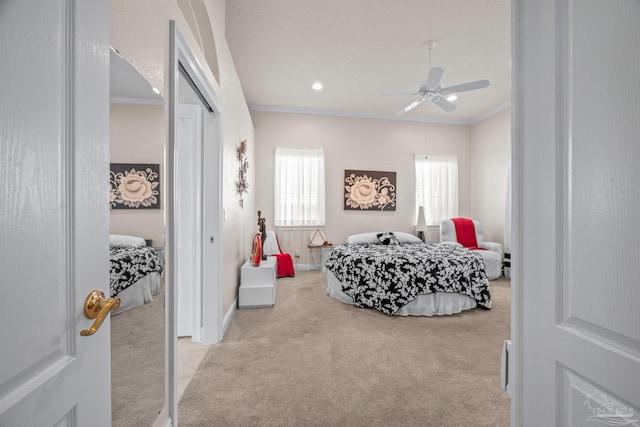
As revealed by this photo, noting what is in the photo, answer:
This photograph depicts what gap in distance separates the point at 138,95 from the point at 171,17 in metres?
0.65

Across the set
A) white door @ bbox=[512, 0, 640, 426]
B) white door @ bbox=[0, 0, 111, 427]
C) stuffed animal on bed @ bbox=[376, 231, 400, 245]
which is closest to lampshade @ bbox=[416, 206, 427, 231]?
stuffed animal on bed @ bbox=[376, 231, 400, 245]

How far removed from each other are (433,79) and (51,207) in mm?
3319

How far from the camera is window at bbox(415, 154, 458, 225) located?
18.5 ft

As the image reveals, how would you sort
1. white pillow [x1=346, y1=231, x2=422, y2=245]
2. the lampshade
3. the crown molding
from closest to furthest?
white pillow [x1=346, y1=231, x2=422, y2=245]
the crown molding
the lampshade

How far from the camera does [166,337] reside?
1.36m

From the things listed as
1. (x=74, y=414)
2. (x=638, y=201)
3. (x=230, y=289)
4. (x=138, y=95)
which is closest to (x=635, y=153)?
(x=638, y=201)

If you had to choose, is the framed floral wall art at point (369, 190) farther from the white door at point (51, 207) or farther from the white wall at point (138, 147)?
the white door at point (51, 207)

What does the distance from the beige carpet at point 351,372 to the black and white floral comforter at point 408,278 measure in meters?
0.20

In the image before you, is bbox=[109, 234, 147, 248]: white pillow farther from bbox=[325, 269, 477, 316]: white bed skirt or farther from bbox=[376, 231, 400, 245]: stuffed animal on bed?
bbox=[376, 231, 400, 245]: stuffed animal on bed

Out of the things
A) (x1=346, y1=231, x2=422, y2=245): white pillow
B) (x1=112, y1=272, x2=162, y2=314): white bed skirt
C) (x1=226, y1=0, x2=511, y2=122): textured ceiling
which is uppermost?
(x1=226, y1=0, x2=511, y2=122): textured ceiling

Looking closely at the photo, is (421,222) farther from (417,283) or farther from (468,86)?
(468,86)

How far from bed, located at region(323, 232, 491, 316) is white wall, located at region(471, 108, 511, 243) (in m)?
2.41

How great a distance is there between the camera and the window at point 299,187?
5.20 m

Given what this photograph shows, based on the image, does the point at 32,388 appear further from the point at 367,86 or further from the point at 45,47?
the point at 367,86
